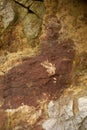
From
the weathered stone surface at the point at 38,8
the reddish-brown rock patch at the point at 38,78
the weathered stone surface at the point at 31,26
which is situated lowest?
the reddish-brown rock patch at the point at 38,78

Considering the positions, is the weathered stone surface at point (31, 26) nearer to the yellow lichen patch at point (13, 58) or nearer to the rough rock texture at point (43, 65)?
the rough rock texture at point (43, 65)

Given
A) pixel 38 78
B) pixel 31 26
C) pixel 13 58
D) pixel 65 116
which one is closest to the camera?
pixel 65 116

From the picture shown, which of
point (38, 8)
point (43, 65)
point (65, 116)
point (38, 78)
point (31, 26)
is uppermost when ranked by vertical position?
point (38, 8)

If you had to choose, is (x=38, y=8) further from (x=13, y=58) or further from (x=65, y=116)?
(x=65, y=116)

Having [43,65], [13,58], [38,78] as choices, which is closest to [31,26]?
[13,58]

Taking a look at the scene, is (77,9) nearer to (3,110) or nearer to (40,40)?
(40,40)

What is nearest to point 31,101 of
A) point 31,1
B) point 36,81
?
point 36,81

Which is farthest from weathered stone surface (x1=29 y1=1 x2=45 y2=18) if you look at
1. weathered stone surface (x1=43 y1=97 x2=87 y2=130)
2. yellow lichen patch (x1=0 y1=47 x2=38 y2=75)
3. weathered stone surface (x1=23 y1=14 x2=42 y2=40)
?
weathered stone surface (x1=43 y1=97 x2=87 y2=130)

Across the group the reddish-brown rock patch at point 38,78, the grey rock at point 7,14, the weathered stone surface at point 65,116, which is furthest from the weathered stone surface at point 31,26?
the weathered stone surface at point 65,116
